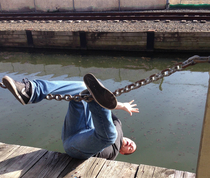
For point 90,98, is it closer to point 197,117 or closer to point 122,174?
point 122,174

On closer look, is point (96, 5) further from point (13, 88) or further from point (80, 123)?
point (13, 88)

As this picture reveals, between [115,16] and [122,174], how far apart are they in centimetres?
1072

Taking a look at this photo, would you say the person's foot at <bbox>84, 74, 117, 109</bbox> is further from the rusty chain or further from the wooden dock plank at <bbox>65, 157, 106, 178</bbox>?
the wooden dock plank at <bbox>65, 157, 106, 178</bbox>

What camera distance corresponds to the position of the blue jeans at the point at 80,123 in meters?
1.83

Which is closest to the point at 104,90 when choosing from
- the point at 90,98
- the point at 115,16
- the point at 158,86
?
the point at 90,98

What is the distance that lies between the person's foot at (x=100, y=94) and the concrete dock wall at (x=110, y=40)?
22.7ft

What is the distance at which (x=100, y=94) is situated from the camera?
67.8 inches

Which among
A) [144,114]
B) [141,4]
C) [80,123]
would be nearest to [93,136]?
[80,123]

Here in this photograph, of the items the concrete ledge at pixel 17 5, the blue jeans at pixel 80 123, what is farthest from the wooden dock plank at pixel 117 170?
the concrete ledge at pixel 17 5

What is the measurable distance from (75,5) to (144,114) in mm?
14019

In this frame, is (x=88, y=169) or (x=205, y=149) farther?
(x=88, y=169)

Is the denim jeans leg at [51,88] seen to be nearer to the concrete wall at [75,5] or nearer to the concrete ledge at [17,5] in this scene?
the concrete wall at [75,5]

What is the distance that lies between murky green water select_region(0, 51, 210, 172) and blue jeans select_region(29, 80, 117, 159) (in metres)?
1.24

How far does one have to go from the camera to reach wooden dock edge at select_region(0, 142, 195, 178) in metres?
2.13
